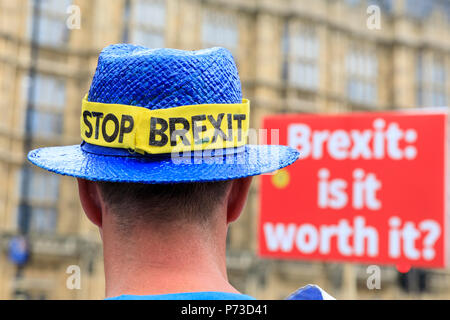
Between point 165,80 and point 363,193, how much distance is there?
23.9ft

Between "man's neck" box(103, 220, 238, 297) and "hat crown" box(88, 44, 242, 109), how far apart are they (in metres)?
0.30

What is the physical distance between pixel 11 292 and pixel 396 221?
10246mm

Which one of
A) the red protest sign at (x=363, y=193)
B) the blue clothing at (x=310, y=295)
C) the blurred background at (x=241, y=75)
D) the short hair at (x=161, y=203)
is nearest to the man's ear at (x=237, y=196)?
the short hair at (x=161, y=203)

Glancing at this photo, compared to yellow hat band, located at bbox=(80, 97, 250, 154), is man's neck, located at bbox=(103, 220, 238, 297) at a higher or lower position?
lower

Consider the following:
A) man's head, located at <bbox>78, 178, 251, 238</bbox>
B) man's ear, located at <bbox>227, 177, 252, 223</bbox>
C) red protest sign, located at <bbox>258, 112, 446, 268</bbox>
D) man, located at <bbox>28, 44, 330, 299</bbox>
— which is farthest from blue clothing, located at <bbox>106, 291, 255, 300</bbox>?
red protest sign, located at <bbox>258, 112, 446, 268</bbox>

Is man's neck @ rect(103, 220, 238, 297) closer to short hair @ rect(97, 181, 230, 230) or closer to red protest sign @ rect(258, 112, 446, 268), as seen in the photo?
short hair @ rect(97, 181, 230, 230)

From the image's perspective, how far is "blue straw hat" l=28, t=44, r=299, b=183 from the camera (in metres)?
1.44

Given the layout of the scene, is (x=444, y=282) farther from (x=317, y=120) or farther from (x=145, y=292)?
(x=145, y=292)

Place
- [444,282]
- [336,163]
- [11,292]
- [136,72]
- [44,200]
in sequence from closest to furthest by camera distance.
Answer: [136,72]
[336,163]
[11,292]
[44,200]
[444,282]

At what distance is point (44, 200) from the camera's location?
53.3ft

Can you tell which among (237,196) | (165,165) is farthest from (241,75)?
(165,165)

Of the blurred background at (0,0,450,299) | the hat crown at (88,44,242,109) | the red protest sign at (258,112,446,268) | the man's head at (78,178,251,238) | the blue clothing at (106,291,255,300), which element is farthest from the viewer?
the blurred background at (0,0,450,299)

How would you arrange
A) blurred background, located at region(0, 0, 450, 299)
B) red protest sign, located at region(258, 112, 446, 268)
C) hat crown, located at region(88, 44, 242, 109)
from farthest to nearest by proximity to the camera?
blurred background, located at region(0, 0, 450, 299), red protest sign, located at region(258, 112, 446, 268), hat crown, located at region(88, 44, 242, 109)

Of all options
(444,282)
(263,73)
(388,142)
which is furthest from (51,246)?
(444,282)
